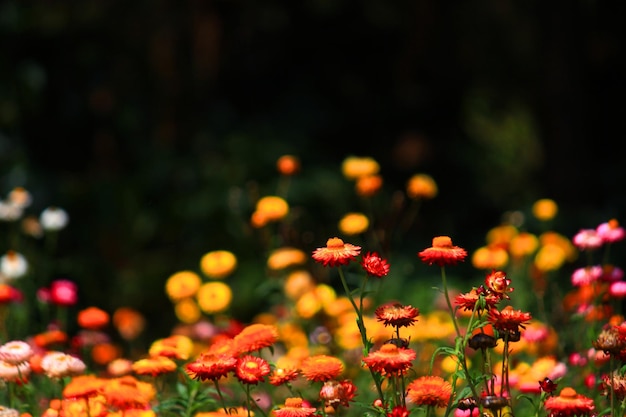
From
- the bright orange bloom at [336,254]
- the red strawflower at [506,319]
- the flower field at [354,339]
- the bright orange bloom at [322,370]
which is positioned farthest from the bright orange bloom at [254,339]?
the red strawflower at [506,319]

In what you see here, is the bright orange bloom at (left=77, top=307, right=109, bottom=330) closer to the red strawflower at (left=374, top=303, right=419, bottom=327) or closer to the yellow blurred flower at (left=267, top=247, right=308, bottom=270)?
the yellow blurred flower at (left=267, top=247, right=308, bottom=270)

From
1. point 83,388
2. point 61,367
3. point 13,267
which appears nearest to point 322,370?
point 83,388

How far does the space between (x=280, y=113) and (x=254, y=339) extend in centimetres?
675

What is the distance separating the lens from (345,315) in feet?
10.9

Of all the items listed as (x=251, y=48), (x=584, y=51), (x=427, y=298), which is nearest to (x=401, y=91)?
(x=251, y=48)

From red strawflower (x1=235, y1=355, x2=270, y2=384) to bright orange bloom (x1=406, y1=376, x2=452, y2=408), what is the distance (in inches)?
11.6

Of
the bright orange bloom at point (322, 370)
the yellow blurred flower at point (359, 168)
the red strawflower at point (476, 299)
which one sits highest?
the yellow blurred flower at point (359, 168)

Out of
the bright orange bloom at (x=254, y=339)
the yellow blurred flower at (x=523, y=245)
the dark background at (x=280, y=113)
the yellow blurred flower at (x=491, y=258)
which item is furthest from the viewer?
the dark background at (x=280, y=113)

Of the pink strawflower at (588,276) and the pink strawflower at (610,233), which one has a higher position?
the pink strawflower at (610,233)

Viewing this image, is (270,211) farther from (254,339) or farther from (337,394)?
(337,394)

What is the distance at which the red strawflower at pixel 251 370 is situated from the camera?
5.94ft

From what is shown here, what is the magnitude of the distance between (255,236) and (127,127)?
116 inches

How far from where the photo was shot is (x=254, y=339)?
1985 mm

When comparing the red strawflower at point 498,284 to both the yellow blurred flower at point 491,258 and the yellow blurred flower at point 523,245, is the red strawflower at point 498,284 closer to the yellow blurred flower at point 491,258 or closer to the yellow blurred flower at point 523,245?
the yellow blurred flower at point 491,258
